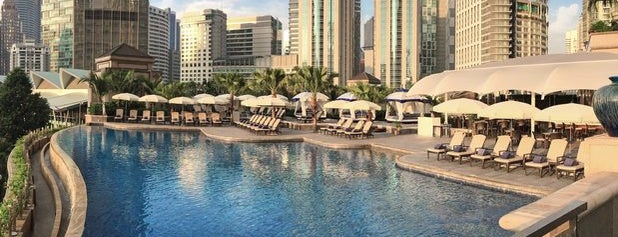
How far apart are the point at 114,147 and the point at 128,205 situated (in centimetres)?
1150

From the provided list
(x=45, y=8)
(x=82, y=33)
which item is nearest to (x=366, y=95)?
A: (x=82, y=33)

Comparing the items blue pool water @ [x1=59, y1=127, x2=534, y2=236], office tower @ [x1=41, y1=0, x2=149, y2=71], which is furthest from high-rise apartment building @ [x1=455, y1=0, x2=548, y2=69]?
blue pool water @ [x1=59, y1=127, x2=534, y2=236]

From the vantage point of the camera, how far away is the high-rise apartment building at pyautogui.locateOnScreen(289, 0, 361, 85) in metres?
152

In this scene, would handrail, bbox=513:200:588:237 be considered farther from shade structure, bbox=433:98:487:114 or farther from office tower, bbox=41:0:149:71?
office tower, bbox=41:0:149:71

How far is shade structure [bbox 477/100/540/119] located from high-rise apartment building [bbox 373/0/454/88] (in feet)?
412

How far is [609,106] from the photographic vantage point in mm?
7645

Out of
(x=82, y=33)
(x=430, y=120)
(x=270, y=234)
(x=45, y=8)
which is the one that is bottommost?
(x=270, y=234)

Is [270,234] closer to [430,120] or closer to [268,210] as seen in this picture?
[268,210]

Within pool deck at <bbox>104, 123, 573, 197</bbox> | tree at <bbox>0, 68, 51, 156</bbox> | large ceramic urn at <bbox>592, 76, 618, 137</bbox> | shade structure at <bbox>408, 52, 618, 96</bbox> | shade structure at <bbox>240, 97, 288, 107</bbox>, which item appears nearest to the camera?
large ceramic urn at <bbox>592, 76, 618, 137</bbox>

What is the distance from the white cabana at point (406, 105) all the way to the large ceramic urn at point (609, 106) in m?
21.6

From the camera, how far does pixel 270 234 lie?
28.0 feet

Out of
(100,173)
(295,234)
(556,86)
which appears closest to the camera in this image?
(295,234)

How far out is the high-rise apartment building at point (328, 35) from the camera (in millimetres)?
152000

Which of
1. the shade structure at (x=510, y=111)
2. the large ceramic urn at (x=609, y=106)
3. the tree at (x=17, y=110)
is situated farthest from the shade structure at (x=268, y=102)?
the tree at (x=17, y=110)
